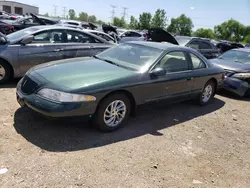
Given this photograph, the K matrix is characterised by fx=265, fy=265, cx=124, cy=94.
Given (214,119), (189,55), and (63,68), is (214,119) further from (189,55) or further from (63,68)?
(63,68)

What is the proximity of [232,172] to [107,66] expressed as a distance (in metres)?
2.57

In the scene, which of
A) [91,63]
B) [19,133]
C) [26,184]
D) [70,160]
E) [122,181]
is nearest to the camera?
[26,184]

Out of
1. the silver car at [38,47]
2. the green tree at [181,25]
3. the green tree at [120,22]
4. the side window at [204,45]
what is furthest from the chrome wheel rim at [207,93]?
the green tree at [120,22]

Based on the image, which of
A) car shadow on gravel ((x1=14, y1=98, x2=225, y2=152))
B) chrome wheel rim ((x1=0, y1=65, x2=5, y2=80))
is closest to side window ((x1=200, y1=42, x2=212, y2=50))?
car shadow on gravel ((x1=14, y1=98, x2=225, y2=152))

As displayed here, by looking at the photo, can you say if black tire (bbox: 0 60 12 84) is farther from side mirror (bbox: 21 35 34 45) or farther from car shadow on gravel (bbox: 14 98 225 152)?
car shadow on gravel (bbox: 14 98 225 152)

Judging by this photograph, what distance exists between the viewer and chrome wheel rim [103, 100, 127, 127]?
4.11 m

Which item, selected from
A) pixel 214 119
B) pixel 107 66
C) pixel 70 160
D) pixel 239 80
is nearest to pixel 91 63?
pixel 107 66

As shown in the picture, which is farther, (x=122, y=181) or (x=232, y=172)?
(x=232, y=172)

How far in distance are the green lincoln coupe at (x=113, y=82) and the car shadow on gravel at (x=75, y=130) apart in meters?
0.19

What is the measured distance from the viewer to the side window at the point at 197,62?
5716mm

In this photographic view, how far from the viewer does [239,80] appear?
739cm

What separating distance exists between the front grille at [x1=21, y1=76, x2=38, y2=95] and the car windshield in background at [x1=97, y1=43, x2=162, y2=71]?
5.10 feet

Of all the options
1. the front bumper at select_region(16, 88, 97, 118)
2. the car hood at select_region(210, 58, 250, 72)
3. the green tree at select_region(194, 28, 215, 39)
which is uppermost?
the green tree at select_region(194, 28, 215, 39)

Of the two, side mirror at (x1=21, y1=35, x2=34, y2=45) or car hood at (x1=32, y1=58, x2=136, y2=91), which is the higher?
side mirror at (x1=21, y1=35, x2=34, y2=45)
